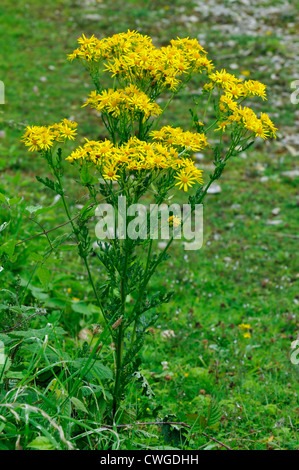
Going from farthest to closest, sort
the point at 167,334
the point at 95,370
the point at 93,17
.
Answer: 1. the point at 93,17
2. the point at 167,334
3. the point at 95,370

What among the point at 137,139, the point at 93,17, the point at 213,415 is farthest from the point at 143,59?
the point at 93,17

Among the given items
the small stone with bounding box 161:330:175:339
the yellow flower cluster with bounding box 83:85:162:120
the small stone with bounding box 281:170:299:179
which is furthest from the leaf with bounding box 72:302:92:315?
the small stone with bounding box 281:170:299:179

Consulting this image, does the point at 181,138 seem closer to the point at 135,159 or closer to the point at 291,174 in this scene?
the point at 135,159

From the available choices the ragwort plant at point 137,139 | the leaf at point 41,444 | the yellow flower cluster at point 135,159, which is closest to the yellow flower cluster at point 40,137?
the ragwort plant at point 137,139

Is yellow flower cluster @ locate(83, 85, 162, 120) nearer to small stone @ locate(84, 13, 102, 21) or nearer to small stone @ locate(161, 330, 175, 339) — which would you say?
small stone @ locate(161, 330, 175, 339)

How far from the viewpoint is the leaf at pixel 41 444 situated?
6.79 ft

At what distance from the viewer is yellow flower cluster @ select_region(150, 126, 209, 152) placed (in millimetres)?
2443

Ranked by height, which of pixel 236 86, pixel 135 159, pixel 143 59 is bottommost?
pixel 135 159

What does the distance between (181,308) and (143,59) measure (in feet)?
8.07

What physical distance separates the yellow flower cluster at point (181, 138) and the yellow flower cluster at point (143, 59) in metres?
0.22

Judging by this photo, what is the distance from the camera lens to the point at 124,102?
2.42 m

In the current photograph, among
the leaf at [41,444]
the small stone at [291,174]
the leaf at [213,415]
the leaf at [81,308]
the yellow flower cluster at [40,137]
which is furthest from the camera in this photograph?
the small stone at [291,174]

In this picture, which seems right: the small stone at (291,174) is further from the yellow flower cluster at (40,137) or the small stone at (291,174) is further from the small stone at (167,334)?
the yellow flower cluster at (40,137)

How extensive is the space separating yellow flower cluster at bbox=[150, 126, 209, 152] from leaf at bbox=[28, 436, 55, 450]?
4.45 feet
